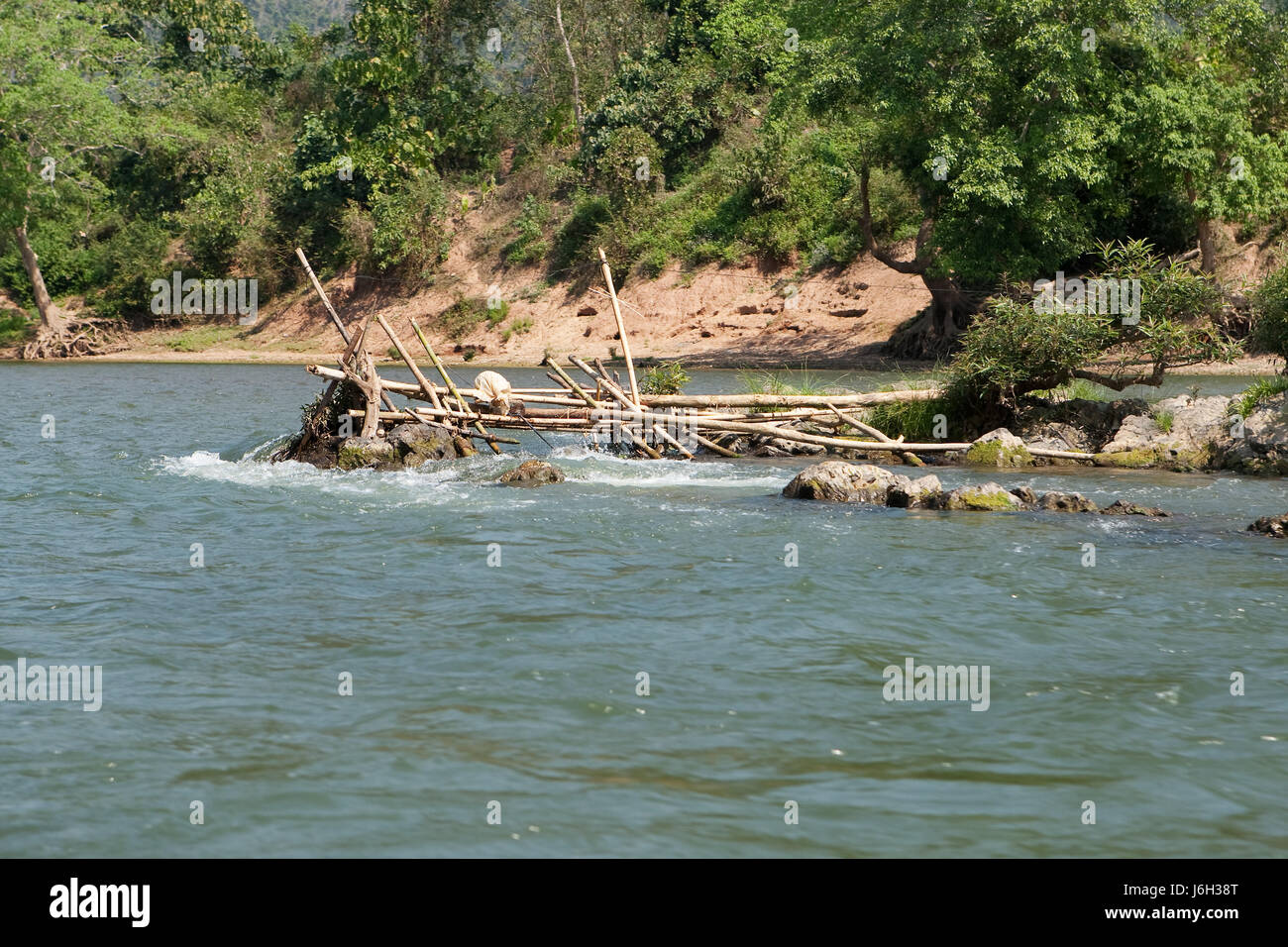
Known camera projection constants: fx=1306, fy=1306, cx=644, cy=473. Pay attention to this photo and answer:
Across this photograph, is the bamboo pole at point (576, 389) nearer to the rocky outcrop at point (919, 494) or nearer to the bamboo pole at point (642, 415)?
the bamboo pole at point (642, 415)

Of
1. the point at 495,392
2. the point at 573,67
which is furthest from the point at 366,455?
the point at 573,67

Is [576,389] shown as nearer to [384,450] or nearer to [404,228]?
[384,450]

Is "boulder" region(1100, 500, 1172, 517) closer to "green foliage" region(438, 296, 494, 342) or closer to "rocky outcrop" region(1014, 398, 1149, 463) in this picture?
"rocky outcrop" region(1014, 398, 1149, 463)

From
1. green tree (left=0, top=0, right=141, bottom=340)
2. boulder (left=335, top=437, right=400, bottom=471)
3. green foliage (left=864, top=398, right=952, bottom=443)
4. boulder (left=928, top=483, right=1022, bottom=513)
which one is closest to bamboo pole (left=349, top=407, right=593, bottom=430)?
boulder (left=335, top=437, right=400, bottom=471)

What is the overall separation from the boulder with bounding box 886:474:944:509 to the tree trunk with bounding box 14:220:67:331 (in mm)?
36342

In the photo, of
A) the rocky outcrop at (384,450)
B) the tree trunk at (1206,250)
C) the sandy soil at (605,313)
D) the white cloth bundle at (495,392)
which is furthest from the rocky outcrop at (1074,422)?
the tree trunk at (1206,250)

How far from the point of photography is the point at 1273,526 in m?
12.0

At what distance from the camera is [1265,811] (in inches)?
233

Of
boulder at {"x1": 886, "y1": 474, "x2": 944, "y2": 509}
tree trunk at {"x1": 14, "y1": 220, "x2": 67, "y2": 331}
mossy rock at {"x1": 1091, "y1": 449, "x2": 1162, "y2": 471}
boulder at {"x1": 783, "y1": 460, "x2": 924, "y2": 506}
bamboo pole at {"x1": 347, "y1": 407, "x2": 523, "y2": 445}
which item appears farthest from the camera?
tree trunk at {"x1": 14, "y1": 220, "x2": 67, "y2": 331}

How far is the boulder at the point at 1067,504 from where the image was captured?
1320cm

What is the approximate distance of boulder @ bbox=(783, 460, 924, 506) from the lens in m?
14.1

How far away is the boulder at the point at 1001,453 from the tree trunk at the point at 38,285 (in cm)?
3482
